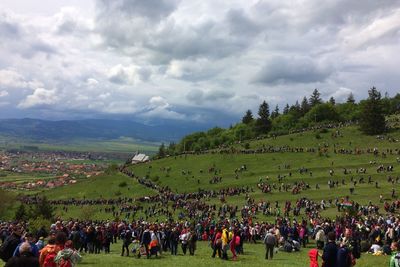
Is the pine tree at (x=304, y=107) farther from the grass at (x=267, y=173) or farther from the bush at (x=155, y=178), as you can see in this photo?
the bush at (x=155, y=178)

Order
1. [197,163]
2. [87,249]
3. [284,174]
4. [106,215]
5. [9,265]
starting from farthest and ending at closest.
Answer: [197,163] < [284,174] < [106,215] < [87,249] < [9,265]

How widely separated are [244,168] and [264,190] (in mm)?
21558

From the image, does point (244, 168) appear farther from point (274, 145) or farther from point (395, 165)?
point (395, 165)

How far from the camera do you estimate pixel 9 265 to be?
376 inches

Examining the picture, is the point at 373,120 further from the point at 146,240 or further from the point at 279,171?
the point at 146,240

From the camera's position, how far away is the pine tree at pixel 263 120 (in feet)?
502

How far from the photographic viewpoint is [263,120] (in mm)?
154500

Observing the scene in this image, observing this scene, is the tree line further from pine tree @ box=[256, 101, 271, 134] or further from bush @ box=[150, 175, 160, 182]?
bush @ box=[150, 175, 160, 182]

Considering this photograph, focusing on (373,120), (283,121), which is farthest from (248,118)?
(373,120)

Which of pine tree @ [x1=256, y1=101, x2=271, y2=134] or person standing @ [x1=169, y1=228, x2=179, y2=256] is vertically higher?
pine tree @ [x1=256, y1=101, x2=271, y2=134]

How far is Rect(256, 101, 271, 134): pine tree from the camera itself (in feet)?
502

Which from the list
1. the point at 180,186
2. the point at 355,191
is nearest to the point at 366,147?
the point at 355,191

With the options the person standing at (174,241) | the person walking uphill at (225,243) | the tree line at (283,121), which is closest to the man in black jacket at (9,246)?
the person walking uphill at (225,243)

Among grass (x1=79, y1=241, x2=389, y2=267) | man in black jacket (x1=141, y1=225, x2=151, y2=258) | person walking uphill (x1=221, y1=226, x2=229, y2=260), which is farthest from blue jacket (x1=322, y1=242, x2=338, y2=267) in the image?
man in black jacket (x1=141, y1=225, x2=151, y2=258)
